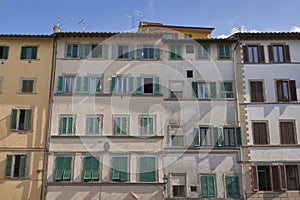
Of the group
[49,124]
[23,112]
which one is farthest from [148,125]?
[23,112]

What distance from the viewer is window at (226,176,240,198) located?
2789 centimetres

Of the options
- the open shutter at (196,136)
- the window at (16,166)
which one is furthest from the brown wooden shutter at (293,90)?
the window at (16,166)

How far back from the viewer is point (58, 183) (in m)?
27.2

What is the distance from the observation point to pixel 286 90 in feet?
98.8

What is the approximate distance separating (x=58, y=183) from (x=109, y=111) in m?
6.21

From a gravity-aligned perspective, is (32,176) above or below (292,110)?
below

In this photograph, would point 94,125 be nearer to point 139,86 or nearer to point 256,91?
point 139,86

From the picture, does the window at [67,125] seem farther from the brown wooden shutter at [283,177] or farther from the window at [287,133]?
the window at [287,133]

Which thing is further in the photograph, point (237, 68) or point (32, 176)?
point (237, 68)

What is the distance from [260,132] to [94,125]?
12.2m

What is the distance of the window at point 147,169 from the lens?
27609 mm

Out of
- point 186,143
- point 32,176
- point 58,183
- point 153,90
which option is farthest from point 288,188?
point 32,176

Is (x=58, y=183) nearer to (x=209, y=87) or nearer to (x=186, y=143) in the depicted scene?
(x=186, y=143)

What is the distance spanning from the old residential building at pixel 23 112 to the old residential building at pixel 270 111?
14.7 m
